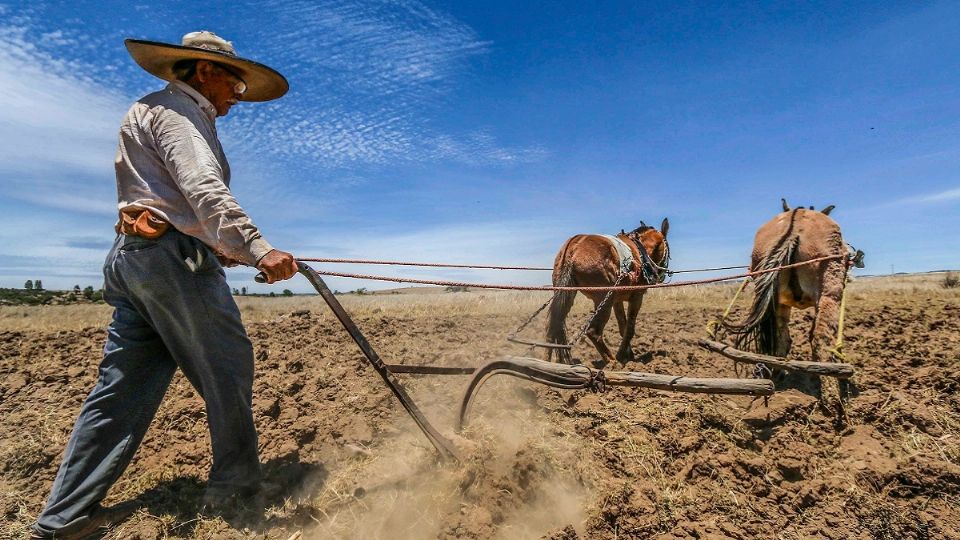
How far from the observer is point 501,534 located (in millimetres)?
2785

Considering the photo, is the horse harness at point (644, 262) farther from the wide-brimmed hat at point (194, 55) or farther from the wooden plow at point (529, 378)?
the wide-brimmed hat at point (194, 55)

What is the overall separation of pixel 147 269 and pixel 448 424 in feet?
7.71

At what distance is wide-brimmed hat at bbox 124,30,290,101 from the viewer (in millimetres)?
2920

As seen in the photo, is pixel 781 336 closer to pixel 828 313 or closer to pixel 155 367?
pixel 828 313

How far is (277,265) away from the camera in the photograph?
265 centimetres

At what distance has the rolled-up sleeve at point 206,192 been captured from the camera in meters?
2.63

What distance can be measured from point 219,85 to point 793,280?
5.73 meters

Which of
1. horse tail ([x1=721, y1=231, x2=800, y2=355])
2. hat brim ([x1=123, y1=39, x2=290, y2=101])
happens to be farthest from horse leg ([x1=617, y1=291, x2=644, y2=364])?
hat brim ([x1=123, y1=39, x2=290, y2=101])

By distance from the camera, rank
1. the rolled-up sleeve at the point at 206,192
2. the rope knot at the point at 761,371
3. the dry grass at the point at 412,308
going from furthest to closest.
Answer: the dry grass at the point at 412,308, the rope knot at the point at 761,371, the rolled-up sleeve at the point at 206,192

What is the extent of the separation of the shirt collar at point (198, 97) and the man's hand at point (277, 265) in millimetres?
1013

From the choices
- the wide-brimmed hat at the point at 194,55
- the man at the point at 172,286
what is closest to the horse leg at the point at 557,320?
the man at the point at 172,286

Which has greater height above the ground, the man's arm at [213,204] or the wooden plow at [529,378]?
the man's arm at [213,204]

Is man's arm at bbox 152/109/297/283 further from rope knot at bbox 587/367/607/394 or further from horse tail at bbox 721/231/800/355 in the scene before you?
horse tail at bbox 721/231/800/355

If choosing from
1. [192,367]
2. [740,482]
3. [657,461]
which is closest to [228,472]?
[192,367]
